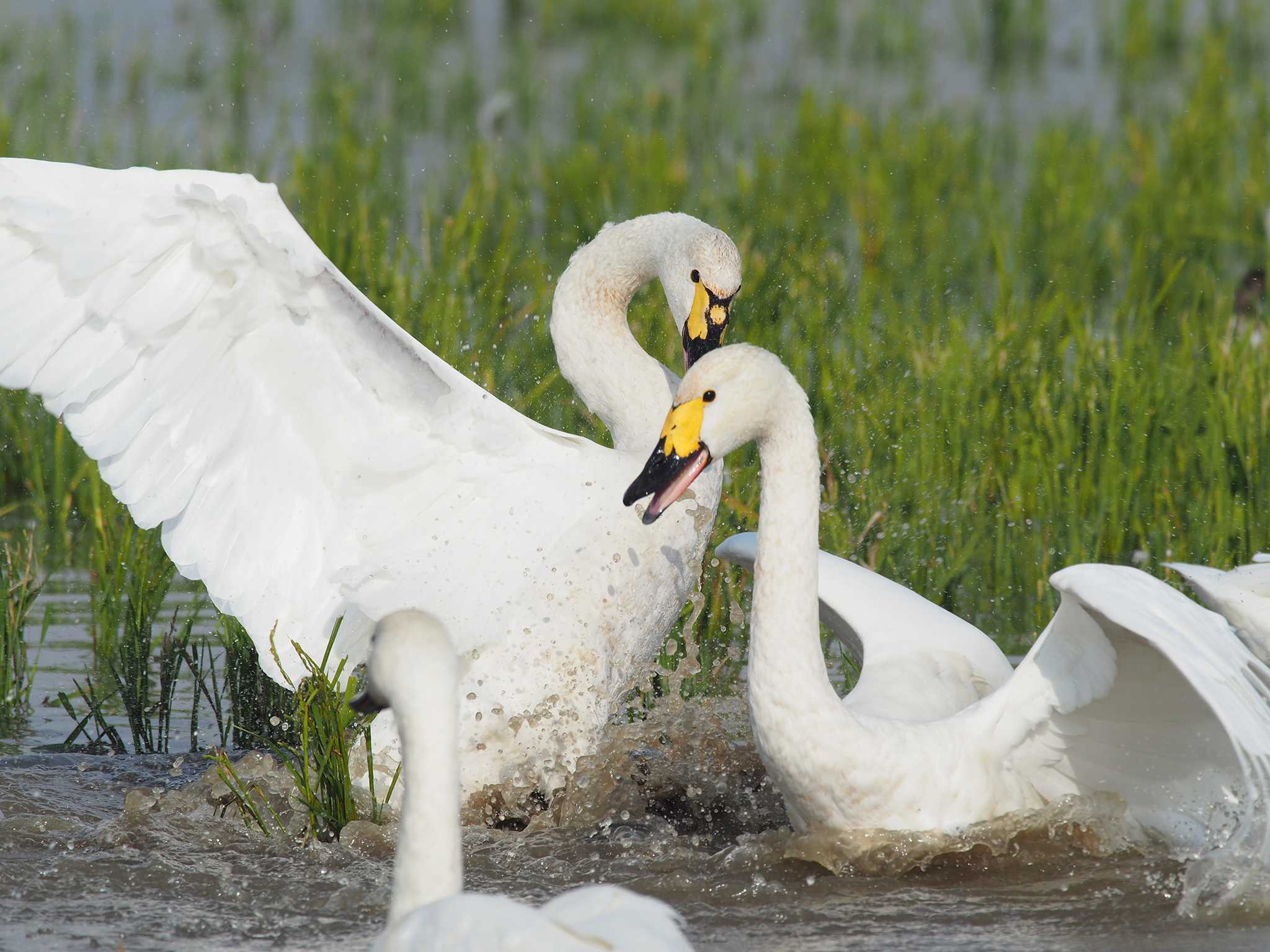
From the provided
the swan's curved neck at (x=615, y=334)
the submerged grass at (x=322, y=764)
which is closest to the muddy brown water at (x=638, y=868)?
the submerged grass at (x=322, y=764)

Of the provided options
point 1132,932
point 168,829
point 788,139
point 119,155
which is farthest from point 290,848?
point 788,139

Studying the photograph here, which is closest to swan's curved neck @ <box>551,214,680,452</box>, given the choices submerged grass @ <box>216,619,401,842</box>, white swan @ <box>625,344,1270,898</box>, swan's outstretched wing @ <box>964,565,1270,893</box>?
white swan @ <box>625,344,1270,898</box>

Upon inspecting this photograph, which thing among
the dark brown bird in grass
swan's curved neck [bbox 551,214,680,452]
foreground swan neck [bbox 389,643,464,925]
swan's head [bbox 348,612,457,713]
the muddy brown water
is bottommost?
the muddy brown water

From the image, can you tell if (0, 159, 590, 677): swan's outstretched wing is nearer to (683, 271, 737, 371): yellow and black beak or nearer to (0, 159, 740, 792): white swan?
(0, 159, 740, 792): white swan

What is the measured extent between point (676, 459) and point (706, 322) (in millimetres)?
1204

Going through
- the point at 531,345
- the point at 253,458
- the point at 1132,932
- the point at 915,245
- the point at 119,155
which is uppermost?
the point at 119,155

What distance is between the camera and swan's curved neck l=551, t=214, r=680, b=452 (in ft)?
17.8

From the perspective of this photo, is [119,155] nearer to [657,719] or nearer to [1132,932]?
[657,719]

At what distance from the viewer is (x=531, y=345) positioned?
747 cm

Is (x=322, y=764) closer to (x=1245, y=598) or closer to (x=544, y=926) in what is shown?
(x=544, y=926)

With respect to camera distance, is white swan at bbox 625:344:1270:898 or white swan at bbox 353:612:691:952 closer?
white swan at bbox 353:612:691:952

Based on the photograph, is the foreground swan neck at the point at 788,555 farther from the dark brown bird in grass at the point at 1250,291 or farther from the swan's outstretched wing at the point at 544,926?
the dark brown bird in grass at the point at 1250,291

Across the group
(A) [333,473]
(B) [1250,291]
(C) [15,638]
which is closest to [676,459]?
(A) [333,473]

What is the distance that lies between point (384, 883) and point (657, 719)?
1096 millimetres
